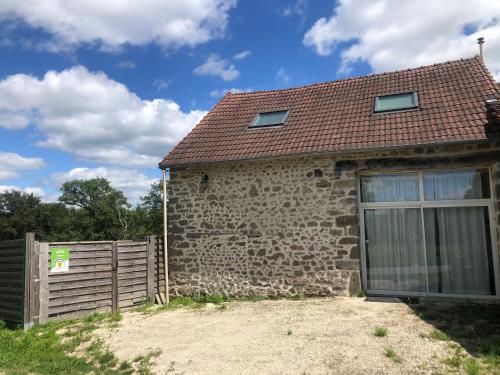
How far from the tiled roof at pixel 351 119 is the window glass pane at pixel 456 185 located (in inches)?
31.5

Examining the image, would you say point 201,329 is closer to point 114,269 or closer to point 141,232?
point 114,269

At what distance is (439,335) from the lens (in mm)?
5914

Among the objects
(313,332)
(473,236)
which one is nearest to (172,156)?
(313,332)

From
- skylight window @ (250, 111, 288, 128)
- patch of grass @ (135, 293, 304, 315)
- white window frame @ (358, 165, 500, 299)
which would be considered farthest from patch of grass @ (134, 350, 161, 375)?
skylight window @ (250, 111, 288, 128)

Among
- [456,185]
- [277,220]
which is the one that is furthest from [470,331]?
[277,220]

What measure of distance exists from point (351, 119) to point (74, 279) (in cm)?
698

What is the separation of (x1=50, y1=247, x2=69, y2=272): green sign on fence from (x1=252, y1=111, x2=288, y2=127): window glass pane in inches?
214

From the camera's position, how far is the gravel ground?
203 inches

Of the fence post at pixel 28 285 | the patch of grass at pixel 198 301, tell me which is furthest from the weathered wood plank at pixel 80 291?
the patch of grass at pixel 198 301

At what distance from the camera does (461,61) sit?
1058cm

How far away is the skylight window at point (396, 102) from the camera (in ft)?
31.0

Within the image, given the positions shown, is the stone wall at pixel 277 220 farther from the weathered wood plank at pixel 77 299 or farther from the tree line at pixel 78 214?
the tree line at pixel 78 214

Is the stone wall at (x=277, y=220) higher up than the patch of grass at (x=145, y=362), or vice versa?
the stone wall at (x=277, y=220)

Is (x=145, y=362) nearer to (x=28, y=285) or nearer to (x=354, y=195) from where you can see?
(x=28, y=285)
